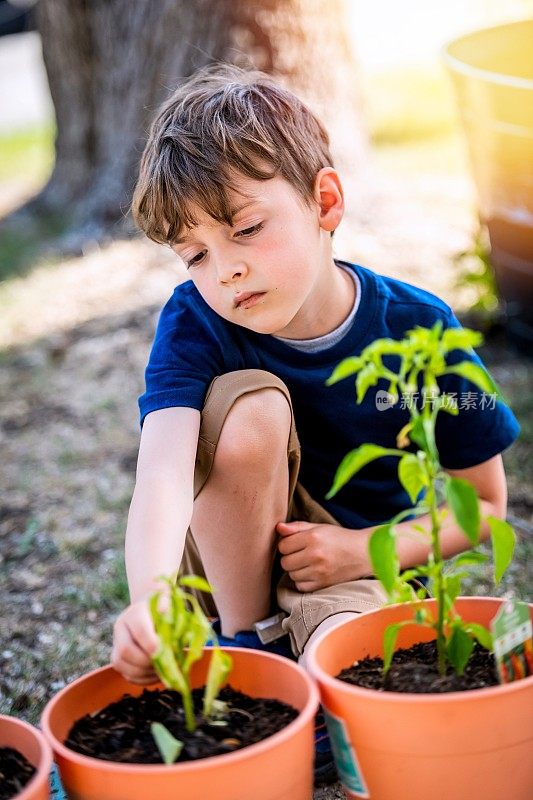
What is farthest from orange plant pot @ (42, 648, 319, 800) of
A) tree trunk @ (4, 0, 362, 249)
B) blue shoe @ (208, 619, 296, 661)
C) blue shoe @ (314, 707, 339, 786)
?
tree trunk @ (4, 0, 362, 249)

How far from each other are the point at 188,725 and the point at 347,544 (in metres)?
0.60

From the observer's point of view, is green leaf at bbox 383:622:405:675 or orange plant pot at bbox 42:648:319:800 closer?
orange plant pot at bbox 42:648:319:800

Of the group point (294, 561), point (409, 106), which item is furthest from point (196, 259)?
point (409, 106)

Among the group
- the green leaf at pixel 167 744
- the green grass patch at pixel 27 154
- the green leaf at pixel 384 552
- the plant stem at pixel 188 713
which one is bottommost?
the green grass patch at pixel 27 154

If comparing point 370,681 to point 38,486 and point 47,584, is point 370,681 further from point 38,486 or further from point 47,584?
point 38,486

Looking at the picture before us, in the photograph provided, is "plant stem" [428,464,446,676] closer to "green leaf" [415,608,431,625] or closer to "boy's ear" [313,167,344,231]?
"green leaf" [415,608,431,625]

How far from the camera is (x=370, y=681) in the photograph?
4.01 ft

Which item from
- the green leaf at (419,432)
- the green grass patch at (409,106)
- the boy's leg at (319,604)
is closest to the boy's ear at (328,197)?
the boy's leg at (319,604)

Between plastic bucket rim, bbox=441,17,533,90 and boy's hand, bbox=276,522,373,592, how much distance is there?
56.5 inches

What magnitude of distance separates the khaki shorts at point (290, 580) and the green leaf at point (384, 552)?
47 cm

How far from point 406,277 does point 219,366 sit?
2.07 metres

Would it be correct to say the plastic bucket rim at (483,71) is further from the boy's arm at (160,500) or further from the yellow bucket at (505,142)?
the boy's arm at (160,500)

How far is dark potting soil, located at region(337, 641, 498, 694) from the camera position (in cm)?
117

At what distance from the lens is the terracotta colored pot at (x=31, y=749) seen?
108 cm
